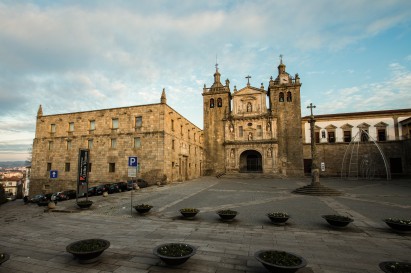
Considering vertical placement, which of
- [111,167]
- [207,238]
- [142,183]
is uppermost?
[111,167]

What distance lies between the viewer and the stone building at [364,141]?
122 feet

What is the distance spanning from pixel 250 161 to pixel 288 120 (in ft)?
34.5

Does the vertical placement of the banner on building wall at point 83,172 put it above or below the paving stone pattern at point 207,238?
above

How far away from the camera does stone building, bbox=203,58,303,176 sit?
38344 mm

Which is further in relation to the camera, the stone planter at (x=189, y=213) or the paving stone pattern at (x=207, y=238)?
the stone planter at (x=189, y=213)

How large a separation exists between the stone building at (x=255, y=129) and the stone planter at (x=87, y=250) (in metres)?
34.8

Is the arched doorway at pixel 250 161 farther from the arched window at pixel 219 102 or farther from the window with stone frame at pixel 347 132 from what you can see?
the window with stone frame at pixel 347 132

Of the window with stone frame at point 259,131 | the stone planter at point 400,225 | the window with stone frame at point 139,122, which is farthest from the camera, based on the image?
the window with stone frame at point 259,131

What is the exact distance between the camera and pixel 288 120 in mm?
39375

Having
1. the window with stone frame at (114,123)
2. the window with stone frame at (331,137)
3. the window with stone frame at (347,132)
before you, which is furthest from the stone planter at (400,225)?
the window with stone frame at (347,132)

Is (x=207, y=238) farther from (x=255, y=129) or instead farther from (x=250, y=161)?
(x=250, y=161)

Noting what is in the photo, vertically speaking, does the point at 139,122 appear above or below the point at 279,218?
above

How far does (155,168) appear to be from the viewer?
2673 cm

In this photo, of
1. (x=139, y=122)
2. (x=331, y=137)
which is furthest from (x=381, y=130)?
(x=139, y=122)
